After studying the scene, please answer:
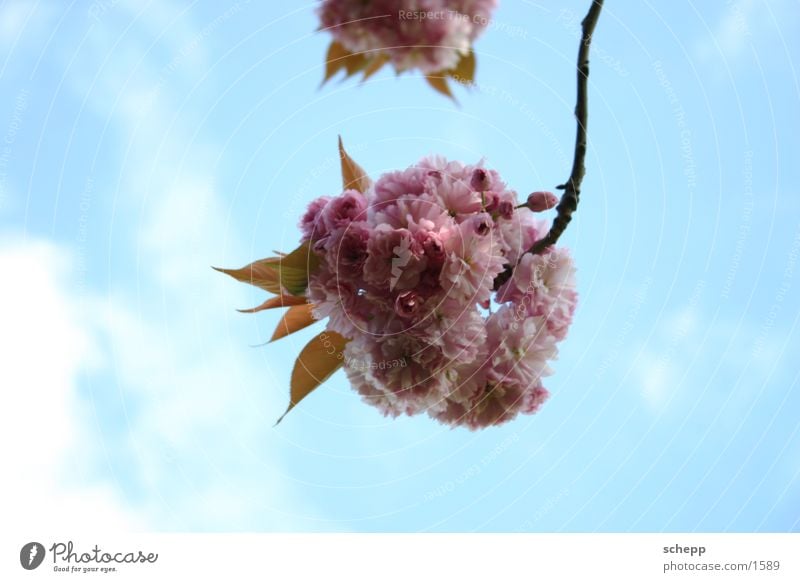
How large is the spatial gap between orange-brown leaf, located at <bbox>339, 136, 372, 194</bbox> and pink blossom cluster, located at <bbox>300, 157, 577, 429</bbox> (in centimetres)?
13

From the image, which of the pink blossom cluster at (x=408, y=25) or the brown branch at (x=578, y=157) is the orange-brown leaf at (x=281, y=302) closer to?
the brown branch at (x=578, y=157)

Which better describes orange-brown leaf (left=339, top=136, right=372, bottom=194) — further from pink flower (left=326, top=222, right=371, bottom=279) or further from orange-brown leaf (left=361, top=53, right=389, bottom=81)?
orange-brown leaf (left=361, top=53, right=389, bottom=81)

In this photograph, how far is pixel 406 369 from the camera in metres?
1.25

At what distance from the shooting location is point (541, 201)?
1290 millimetres

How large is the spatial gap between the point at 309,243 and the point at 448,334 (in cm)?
29

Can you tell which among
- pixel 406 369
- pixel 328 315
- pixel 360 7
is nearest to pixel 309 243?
pixel 328 315

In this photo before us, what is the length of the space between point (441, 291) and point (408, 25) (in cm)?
41

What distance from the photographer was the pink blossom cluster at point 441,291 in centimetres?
115

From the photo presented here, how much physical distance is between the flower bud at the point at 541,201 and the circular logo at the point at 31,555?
4.73 ft

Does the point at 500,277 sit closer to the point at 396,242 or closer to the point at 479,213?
the point at 479,213

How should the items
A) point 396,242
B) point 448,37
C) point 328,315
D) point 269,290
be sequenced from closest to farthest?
point 448,37, point 396,242, point 328,315, point 269,290

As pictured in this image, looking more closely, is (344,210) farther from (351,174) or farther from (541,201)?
(541,201)

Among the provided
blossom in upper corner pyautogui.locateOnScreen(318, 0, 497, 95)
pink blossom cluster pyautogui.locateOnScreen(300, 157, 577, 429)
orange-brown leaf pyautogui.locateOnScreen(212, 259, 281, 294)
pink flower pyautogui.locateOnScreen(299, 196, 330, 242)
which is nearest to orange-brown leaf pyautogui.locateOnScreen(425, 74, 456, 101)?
blossom in upper corner pyautogui.locateOnScreen(318, 0, 497, 95)

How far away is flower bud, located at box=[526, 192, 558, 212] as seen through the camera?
1.29 meters
